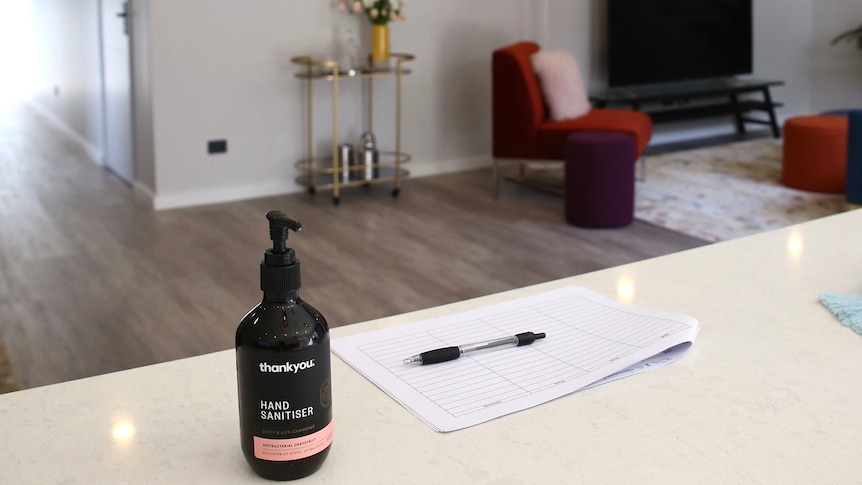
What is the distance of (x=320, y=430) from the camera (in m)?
0.93

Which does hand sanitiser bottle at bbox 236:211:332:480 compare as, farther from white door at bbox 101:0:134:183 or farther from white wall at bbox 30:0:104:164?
white wall at bbox 30:0:104:164

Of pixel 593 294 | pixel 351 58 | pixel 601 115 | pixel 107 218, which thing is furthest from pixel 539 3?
pixel 593 294

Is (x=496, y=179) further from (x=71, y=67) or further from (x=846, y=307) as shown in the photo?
(x=846, y=307)

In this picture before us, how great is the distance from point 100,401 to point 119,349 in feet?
8.31

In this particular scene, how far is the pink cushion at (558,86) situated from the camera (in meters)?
5.80

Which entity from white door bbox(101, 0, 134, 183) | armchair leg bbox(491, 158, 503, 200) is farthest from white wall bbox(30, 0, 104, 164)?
armchair leg bbox(491, 158, 503, 200)

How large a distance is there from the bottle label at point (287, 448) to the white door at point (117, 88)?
535 cm

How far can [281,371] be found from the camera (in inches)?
35.6

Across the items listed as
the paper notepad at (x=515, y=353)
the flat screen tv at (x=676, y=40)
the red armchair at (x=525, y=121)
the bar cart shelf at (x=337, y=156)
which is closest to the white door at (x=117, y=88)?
the bar cart shelf at (x=337, y=156)

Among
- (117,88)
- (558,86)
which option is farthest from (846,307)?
(117,88)

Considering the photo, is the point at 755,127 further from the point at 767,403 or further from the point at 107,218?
the point at 767,403

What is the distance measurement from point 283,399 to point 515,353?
0.41 m

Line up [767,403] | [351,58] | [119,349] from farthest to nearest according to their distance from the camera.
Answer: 1. [351,58]
2. [119,349]
3. [767,403]

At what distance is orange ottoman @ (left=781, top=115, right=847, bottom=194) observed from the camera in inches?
230
